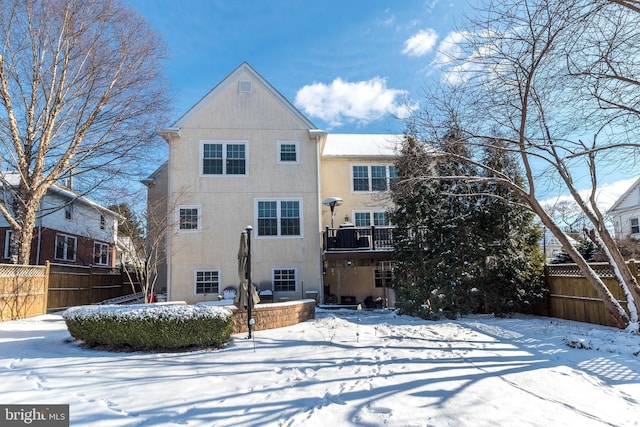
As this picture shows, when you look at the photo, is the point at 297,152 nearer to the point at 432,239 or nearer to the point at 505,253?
the point at 432,239

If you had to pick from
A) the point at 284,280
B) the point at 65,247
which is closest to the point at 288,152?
the point at 284,280

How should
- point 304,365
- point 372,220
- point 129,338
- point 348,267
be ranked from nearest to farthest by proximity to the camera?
point 304,365 → point 129,338 → point 348,267 → point 372,220

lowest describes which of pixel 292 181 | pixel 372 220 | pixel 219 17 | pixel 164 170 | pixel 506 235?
pixel 506 235

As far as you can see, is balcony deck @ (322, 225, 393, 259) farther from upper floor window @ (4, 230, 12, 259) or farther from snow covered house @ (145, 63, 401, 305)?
upper floor window @ (4, 230, 12, 259)

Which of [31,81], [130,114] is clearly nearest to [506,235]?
[130,114]

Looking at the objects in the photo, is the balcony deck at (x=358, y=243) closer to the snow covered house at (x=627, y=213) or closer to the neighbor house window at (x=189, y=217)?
the neighbor house window at (x=189, y=217)

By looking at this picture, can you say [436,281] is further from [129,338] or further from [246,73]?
[246,73]

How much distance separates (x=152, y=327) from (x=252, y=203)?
9161 millimetres

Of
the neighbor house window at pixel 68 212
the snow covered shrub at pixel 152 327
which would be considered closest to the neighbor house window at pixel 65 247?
the neighbor house window at pixel 68 212

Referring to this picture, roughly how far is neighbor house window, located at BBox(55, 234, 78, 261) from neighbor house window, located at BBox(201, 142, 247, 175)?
1043cm

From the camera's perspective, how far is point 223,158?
16875mm

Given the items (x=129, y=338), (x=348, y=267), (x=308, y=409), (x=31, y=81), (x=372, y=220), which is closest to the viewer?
(x=308, y=409)

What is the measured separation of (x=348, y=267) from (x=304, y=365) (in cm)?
1121

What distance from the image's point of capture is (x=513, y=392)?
17.7ft
